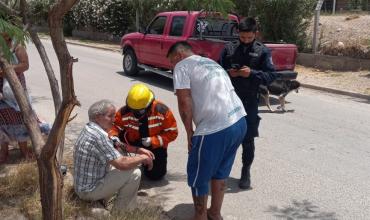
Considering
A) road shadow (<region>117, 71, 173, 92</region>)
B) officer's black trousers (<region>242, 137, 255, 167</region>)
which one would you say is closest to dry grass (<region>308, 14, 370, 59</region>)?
road shadow (<region>117, 71, 173, 92</region>)

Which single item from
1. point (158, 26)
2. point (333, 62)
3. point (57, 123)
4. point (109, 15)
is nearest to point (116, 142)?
point (57, 123)

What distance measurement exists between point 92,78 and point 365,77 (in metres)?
7.07

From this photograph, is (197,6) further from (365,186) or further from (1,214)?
(365,186)

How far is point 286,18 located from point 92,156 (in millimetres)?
12376

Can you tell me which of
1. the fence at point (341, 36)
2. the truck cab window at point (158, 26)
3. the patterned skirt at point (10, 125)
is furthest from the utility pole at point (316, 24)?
the patterned skirt at point (10, 125)

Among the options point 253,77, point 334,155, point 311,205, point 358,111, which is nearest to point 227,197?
point 311,205

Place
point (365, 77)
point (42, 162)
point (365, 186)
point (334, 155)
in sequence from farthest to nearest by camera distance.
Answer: point (365, 77) < point (334, 155) < point (365, 186) < point (42, 162)

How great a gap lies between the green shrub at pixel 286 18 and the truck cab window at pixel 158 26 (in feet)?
15.6

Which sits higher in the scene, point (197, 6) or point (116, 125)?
point (197, 6)

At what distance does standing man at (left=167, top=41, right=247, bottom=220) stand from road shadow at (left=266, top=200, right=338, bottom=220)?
3.05 feet

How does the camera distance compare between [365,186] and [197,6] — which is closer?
[197,6]

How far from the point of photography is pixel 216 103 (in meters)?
3.75

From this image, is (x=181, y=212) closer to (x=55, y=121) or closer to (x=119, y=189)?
(x=119, y=189)

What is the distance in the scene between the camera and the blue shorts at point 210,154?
375 cm
